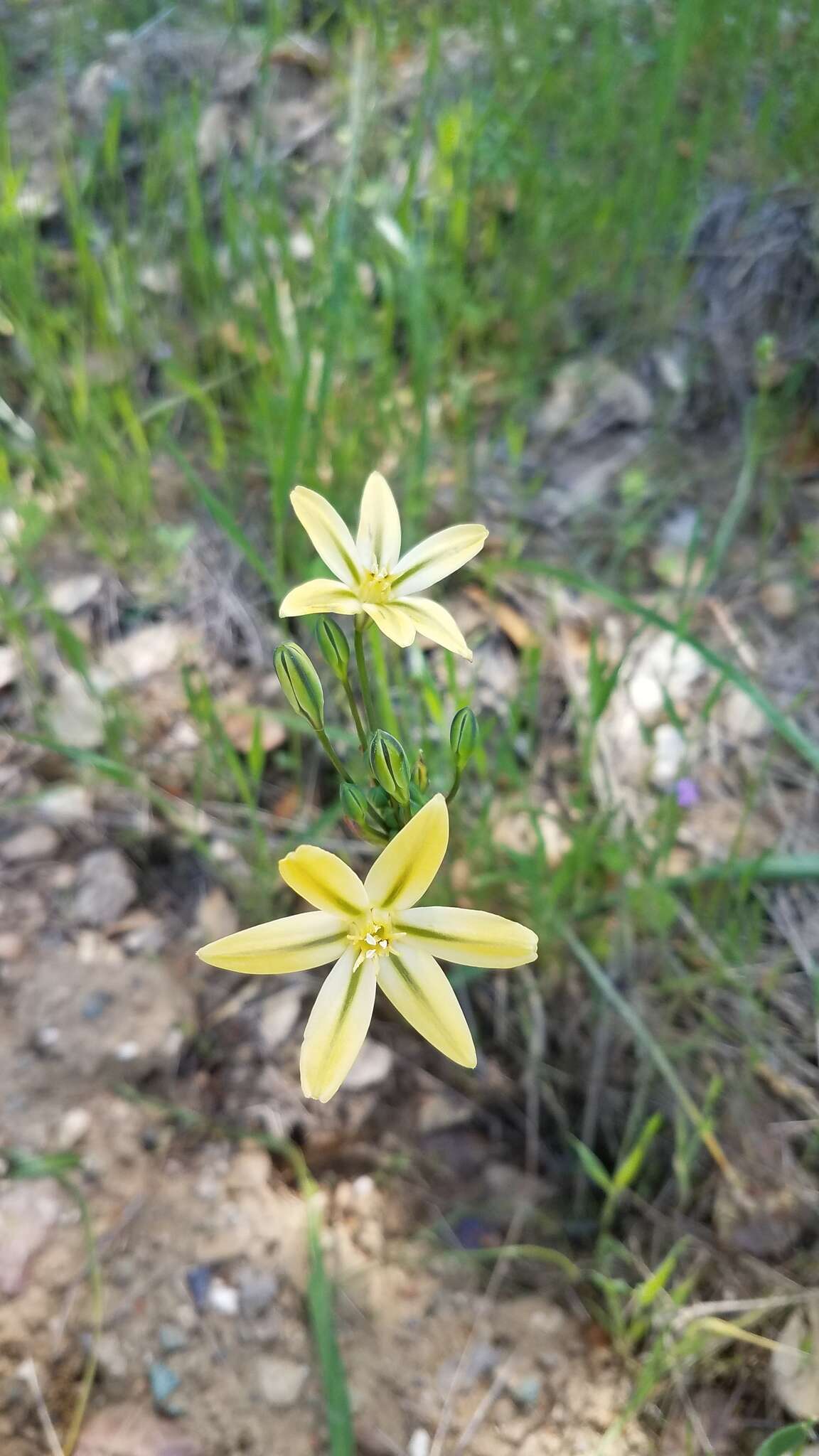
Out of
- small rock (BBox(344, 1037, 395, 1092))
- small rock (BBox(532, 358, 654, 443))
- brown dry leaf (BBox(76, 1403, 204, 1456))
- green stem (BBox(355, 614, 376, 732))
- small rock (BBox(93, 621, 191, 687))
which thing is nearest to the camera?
green stem (BBox(355, 614, 376, 732))

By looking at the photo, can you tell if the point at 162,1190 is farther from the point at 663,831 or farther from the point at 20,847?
the point at 663,831

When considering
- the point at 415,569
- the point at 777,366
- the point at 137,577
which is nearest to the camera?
the point at 415,569

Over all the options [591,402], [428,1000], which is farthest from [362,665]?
[591,402]

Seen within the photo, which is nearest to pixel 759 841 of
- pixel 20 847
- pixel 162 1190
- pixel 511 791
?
pixel 511 791

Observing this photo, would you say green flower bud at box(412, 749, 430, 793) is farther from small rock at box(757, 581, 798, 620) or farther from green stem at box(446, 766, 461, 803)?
small rock at box(757, 581, 798, 620)

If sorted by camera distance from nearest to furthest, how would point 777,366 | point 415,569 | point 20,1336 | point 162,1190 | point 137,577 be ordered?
point 415,569, point 20,1336, point 162,1190, point 137,577, point 777,366

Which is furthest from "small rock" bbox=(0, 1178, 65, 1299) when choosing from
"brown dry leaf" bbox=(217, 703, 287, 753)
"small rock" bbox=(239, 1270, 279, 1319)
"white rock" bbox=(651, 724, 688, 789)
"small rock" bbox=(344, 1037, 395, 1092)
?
"white rock" bbox=(651, 724, 688, 789)
